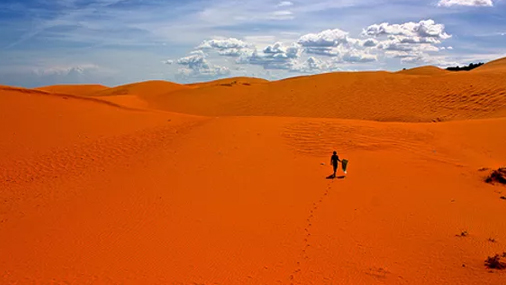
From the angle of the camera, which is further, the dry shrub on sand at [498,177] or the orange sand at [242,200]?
the dry shrub on sand at [498,177]

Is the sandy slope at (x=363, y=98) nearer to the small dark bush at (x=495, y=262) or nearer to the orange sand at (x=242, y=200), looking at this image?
the orange sand at (x=242, y=200)

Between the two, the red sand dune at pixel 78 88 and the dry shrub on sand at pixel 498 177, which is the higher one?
the red sand dune at pixel 78 88

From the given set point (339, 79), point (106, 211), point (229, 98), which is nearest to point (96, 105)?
point (229, 98)

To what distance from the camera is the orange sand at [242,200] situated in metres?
5.97

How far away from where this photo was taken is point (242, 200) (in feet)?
28.8

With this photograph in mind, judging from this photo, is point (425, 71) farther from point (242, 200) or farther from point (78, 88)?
point (78, 88)

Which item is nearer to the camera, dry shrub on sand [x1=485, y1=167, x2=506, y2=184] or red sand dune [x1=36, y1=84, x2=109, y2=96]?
dry shrub on sand [x1=485, y1=167, x2=506, y2=184]

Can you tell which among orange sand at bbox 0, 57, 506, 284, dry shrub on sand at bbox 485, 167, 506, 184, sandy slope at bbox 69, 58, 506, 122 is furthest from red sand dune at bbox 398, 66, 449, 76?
dry shrub on sand at bbox 485, 167, 506, 184

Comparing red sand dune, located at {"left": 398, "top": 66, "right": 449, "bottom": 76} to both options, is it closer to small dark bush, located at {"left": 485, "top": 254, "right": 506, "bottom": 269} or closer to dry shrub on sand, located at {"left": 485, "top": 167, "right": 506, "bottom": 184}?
dry shrub on sand, located at {"left": 485, "top": 167, "right": 506, "bottom": 184}

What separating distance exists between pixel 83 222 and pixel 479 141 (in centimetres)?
1233

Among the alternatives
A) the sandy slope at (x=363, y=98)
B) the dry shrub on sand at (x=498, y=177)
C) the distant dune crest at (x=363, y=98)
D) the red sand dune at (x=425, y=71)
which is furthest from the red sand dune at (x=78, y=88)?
the dry shrub on sand at (x=498, y=177)

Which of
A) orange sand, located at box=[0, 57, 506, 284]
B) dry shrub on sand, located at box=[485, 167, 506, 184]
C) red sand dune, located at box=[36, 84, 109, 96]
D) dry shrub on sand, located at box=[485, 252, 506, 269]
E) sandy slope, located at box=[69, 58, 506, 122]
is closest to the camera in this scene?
dry shrub on sand, located at box=[485, 252, 506, 269]

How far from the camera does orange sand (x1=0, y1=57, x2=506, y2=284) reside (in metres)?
5.97

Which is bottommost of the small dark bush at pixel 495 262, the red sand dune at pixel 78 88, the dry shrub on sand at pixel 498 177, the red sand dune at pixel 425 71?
the small dark bush at pixel 495 262
